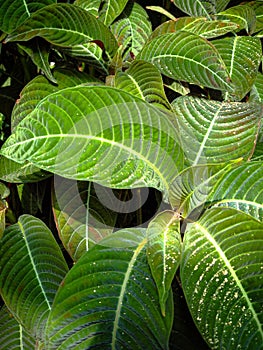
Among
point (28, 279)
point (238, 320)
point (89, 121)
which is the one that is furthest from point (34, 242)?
point (238, 320)

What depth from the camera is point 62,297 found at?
1.05m

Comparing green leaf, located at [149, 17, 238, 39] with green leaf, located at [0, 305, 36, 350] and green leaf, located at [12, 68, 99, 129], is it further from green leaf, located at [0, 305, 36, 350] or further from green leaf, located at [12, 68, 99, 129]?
green leaf, located at [0, 305, 36, 350]

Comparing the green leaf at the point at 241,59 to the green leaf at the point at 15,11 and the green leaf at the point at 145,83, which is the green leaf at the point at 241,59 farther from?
the green leaf at the point at 15,11

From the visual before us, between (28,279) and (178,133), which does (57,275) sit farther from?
(178,133)

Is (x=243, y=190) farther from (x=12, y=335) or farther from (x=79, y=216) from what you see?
(x=12, y=335)

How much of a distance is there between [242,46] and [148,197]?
0.49 m

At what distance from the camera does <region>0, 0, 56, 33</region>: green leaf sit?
1366 mm

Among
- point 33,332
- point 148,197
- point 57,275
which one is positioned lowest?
point 33,332

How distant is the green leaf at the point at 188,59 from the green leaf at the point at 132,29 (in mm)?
120

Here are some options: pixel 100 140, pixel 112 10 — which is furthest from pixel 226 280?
pixel 112 10

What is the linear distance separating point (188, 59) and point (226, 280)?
59cm

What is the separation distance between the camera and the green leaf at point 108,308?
1.02m

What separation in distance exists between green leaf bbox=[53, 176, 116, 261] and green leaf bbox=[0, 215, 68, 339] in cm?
4

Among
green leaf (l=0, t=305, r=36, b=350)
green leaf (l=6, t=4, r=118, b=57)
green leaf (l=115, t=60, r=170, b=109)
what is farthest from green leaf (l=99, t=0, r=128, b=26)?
green leaf (l=0, t=305, r=36, b=350)
